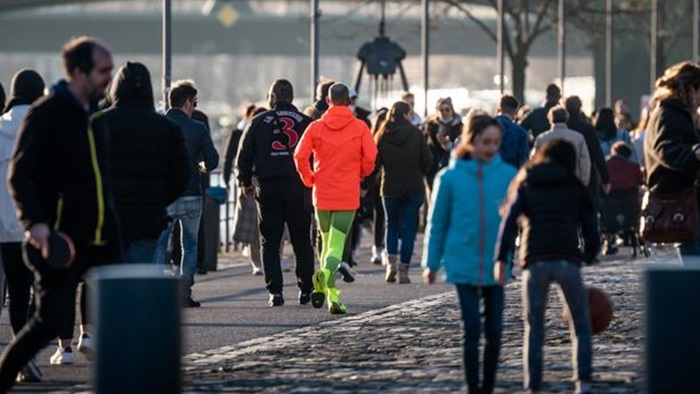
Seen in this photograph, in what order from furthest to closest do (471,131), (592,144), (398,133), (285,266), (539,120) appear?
(539,120)
(285,266)
(592,144)
(398,133)
(471,131)

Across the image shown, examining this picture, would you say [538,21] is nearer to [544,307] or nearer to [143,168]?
[143,168]

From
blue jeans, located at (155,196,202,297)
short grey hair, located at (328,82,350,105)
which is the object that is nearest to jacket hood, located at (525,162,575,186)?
blue jeans, located at (155,196,202,297)

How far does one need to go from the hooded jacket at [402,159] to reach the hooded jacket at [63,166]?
10.8 m

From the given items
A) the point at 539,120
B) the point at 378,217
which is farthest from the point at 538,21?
the point at 378,217

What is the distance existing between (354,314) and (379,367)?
426 centimetres

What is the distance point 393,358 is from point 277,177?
179 inches

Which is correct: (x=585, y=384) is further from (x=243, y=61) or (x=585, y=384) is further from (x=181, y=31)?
(x=243, y=61)

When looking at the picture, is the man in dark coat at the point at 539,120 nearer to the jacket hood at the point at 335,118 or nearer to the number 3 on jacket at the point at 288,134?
the number 3 on jacket at the point at 288,134

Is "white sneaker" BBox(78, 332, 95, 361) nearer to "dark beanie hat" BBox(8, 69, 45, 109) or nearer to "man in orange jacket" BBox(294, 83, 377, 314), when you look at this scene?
"dark beanie hat" BBox(8, 69, 45, 109)

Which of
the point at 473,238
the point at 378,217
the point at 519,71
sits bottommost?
the point at 378,217

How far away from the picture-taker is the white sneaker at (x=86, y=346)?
13406 millimetres

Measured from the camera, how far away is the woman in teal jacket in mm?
10773

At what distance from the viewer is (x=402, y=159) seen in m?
21.3

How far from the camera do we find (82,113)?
10.6 meters
